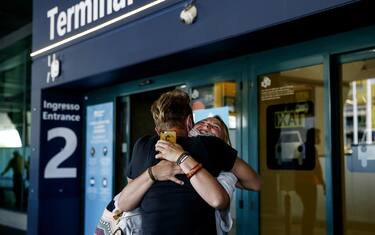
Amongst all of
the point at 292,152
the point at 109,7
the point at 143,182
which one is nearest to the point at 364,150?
the point at 292,152

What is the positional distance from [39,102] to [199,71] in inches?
88.7

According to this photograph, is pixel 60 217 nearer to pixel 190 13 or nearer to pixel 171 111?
pixel 190 13

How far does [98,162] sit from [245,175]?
3.63 meters

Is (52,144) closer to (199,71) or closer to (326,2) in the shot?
(199,71)

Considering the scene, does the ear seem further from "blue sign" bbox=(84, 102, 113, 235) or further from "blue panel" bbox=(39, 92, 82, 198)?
"blue panel" bbox=(39, 92, 82, 198)

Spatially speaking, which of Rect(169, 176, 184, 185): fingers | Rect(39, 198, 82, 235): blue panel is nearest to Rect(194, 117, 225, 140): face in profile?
Rect(169, 176, 184, 185): fingers

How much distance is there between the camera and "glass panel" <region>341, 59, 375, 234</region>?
9.86ft

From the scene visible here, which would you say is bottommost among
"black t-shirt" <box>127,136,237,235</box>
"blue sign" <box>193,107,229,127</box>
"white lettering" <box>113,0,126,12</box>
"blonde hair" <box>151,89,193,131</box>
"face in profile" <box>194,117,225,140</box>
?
"black t-shirt" <box>127,136,237,235</box>

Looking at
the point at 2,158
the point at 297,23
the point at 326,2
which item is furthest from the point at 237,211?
the point at 2,158

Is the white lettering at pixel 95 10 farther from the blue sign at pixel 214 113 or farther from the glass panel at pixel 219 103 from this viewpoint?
the blue sign at pixel 214 113

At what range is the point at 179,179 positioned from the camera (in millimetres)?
2092

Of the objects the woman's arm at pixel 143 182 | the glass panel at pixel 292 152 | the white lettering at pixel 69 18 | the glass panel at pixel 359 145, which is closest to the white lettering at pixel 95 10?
the white lettering at pixel 69 18

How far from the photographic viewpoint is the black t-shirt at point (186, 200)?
207cm

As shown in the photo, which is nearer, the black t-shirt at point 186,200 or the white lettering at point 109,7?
the black t-shirt at point 186,200
